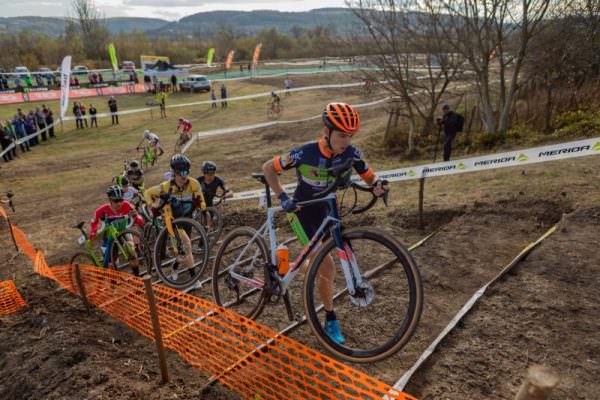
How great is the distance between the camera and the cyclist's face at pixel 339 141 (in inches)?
157

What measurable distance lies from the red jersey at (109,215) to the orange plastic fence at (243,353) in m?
0.79

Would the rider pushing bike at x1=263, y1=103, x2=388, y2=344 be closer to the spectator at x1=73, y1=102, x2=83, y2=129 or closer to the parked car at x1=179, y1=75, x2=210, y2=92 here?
the spectator at x1=73, y1=102, x2=83, y2=129

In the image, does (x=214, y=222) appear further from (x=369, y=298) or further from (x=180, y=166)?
(x=369, y=298)

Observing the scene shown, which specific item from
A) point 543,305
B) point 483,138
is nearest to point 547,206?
point 543,305

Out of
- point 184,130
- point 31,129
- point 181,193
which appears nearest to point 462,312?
point 181,193

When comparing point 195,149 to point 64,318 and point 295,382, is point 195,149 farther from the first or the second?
point 295,382

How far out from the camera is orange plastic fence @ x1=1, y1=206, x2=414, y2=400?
12.7ft

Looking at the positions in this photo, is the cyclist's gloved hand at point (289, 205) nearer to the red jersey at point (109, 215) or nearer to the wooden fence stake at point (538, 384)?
the wooden fence stake at point (538, 384)

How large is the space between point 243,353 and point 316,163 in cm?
244

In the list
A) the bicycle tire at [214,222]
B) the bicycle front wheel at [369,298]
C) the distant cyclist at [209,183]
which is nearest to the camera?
the bicycle front wheel at [369,298]

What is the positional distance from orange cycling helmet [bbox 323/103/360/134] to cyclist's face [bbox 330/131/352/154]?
0.07m

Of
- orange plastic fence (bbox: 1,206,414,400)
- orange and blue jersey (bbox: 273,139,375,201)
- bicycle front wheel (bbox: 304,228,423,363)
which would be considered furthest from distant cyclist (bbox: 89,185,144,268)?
orange and blue jersey (bbox: 273,139,375,201)

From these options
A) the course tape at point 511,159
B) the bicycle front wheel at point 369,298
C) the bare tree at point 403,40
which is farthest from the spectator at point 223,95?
the bicycle front wheel at point 369,298

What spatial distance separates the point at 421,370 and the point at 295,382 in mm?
1338
